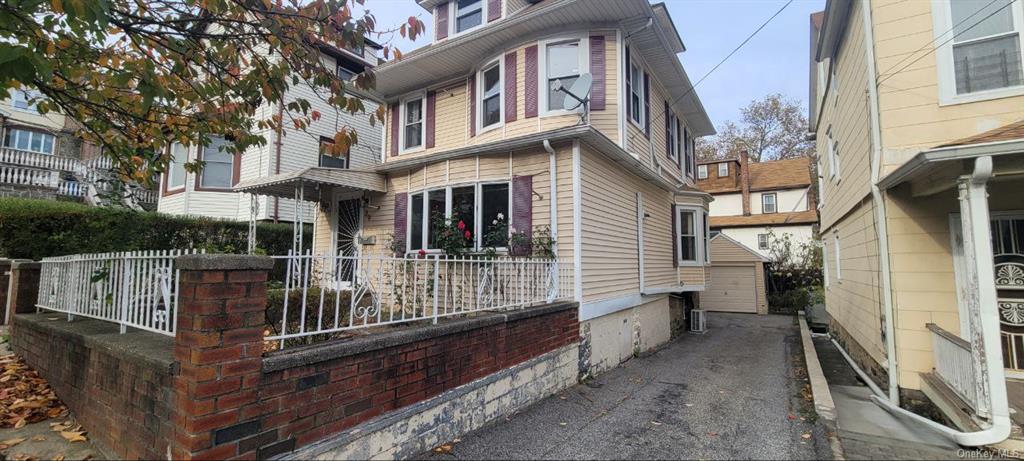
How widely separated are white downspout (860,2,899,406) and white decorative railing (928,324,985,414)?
1.38ft

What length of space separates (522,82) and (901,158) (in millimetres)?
6077

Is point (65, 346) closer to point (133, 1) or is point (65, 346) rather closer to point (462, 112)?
point (133, 1)

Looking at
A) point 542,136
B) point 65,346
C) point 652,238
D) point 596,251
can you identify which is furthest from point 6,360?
point 652,238

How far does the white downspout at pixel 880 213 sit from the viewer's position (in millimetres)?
5766

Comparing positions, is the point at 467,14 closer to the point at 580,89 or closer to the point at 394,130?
the point at 394,130

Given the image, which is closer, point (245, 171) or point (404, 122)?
point (404, 122)

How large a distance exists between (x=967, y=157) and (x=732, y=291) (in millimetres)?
16603

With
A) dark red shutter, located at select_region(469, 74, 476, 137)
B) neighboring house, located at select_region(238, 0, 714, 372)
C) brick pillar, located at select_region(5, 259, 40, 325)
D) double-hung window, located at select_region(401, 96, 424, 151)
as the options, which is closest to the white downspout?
neighboring house, located at select_region(238, 0, 714, 372)

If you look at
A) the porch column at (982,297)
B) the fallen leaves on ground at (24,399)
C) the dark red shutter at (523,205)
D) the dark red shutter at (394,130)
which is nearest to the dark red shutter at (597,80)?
the dark red shutter at (523,205)

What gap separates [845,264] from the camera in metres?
9.29

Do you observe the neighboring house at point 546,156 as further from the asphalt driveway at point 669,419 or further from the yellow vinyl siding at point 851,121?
the yellow vinyl siding at point 851,121

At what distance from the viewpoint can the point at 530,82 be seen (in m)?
8.66

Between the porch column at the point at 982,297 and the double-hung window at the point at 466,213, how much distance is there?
561 cm

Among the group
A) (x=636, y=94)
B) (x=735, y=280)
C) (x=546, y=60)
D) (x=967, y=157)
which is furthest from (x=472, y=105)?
(x=735, y=280)
